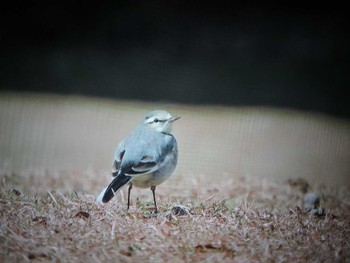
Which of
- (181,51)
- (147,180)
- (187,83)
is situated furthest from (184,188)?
(181,51)

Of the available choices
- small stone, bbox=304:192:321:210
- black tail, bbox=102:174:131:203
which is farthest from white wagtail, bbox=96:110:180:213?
small stone, bbox=304:192:321:210

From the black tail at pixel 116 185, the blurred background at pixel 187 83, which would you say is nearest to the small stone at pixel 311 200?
the blurred background at pixel 187 83

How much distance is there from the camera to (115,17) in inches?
161

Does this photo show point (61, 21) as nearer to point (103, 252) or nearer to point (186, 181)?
point (186, 181)

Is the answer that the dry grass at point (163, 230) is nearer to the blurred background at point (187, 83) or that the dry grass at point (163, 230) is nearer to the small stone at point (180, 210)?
the small stone at point (180, 210)

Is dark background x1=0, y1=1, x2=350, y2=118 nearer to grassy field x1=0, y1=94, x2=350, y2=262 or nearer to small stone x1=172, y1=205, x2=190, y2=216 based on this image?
grassy field x1=0, y1=94, x2=350, y2=262

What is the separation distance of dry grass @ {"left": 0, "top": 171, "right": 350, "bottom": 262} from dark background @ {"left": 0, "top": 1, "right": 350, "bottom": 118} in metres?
1.44

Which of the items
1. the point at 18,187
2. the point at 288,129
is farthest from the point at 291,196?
the point at 18,187

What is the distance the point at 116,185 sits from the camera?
6.23 ft

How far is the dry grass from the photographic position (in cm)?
161

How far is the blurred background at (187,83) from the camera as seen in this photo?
2.81m

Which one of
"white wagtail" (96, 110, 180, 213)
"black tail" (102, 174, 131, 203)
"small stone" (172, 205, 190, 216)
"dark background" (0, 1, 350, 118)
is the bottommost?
"small stone" (172, 205, 190, 216)

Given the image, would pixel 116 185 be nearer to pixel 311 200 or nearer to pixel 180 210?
pixel 180 210

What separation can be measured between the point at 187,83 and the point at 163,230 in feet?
6.91
